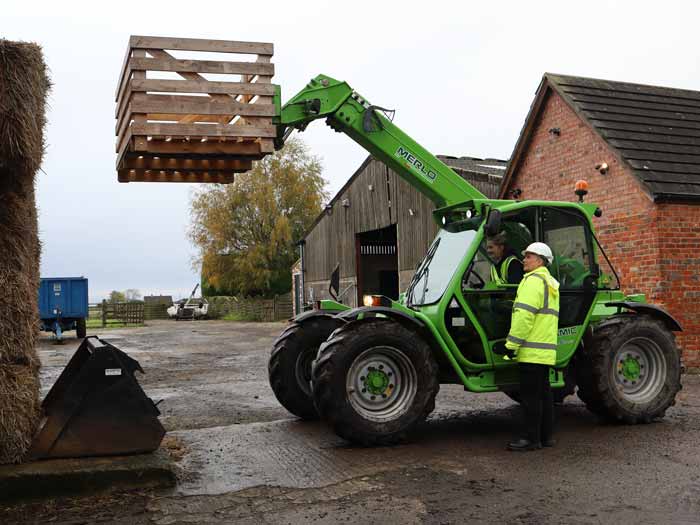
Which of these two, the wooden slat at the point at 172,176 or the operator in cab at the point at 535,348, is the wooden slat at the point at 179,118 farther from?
the operator in cab at the point at 535,348

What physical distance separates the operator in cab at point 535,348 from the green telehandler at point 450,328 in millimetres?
526

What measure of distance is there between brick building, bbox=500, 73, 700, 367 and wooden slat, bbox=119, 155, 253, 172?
721 cm

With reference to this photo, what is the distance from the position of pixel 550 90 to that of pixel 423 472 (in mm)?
11052

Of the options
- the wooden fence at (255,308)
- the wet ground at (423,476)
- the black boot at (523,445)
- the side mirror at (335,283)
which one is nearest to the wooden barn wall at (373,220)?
the wooden fence at (255,308)

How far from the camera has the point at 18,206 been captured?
558 centimetres

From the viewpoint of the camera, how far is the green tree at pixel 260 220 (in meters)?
48.3

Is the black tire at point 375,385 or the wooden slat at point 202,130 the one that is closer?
the black tire at point 375,385

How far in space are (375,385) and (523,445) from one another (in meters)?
1.45

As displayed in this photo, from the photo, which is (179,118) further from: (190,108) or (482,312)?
(482,312)

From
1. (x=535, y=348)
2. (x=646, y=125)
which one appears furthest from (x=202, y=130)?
(x=646, y=125)

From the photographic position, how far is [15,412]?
536 cm

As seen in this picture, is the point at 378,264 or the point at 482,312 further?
the point at 378,264

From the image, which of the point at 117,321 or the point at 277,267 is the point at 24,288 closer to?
the point at 117,321

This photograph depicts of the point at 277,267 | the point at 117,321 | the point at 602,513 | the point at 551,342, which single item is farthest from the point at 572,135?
the point at 277,267
